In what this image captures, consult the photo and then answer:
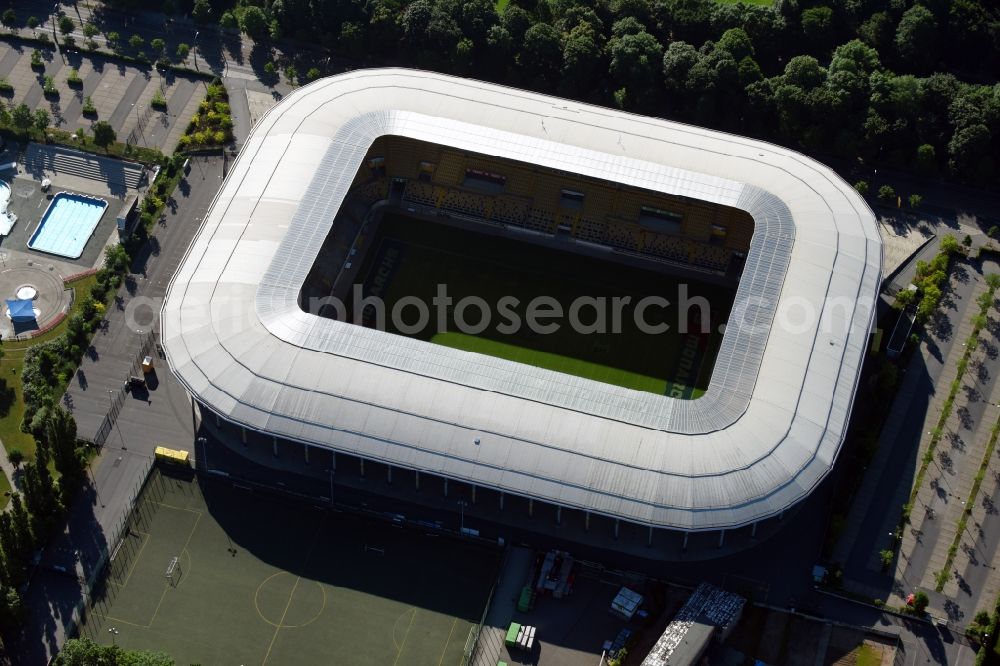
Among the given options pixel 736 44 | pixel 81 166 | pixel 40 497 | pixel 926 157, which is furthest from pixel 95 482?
Answer: pixel 926 157

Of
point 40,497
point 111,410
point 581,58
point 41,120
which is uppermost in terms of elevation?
point 581,58

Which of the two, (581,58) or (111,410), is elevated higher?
(581,58)

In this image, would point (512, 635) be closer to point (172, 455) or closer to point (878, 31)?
point (172, 455)

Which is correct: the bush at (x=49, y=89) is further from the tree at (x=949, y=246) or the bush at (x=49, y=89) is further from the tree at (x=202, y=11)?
the tree at (x=949, y=246)

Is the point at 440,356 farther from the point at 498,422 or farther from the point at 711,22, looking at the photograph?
the point at 711,22

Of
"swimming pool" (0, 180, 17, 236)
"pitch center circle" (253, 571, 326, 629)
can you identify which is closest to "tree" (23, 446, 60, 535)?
"pitch center circle" (253, 571, 326, 629)

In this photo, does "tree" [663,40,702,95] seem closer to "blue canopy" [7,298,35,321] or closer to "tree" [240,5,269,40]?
"tree" [240,5,269,40]
